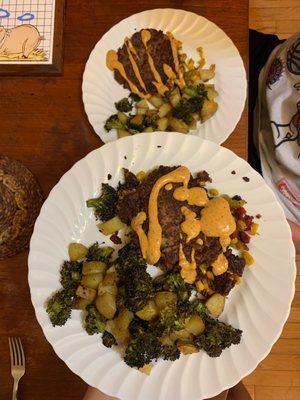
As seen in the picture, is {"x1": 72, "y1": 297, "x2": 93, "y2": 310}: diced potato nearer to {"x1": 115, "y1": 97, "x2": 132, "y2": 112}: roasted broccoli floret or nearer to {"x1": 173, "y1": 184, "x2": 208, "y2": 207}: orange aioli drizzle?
{"x1": 173, "y1": 184, "x2": 208, "y2": 207}: orange aioli drizzle

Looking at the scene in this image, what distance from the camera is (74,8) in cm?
184

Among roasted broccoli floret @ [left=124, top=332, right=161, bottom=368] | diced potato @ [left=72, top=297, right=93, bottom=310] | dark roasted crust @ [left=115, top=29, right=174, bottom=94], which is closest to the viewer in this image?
roasted broccoli floret @ [left=124, top=332, right=161, bottom=368]

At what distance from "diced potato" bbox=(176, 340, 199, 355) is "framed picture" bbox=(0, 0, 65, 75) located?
3.96ft

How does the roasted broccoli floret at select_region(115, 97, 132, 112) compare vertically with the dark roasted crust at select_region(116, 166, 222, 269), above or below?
above

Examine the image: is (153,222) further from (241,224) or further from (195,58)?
(195,58)

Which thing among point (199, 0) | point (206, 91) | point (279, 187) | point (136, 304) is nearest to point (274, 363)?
point (279, 187)

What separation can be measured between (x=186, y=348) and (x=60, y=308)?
0.45 metres

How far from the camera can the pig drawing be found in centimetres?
179

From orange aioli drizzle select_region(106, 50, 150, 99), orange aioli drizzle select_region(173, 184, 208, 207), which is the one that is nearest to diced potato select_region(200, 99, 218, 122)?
orange aioli drizzle select_region(106, 50, 150, 99)

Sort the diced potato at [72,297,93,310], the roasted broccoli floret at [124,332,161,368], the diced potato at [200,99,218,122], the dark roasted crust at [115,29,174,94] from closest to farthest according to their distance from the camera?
the roasted broccoli floret at [124,332,161,368] → the diced potato at [72,297,93,310] → the diced potato at [200,99,218,122] → the dark roasted crust at [115,29,174,94]

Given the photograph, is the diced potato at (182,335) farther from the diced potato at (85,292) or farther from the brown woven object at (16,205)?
the brown woven object at (16,205)

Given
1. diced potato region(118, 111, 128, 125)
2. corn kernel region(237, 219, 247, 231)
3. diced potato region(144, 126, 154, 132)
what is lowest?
corn kernel region(237, 219, 247, 231)

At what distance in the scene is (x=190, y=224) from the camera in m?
1.42

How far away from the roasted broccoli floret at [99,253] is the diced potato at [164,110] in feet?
1.90
